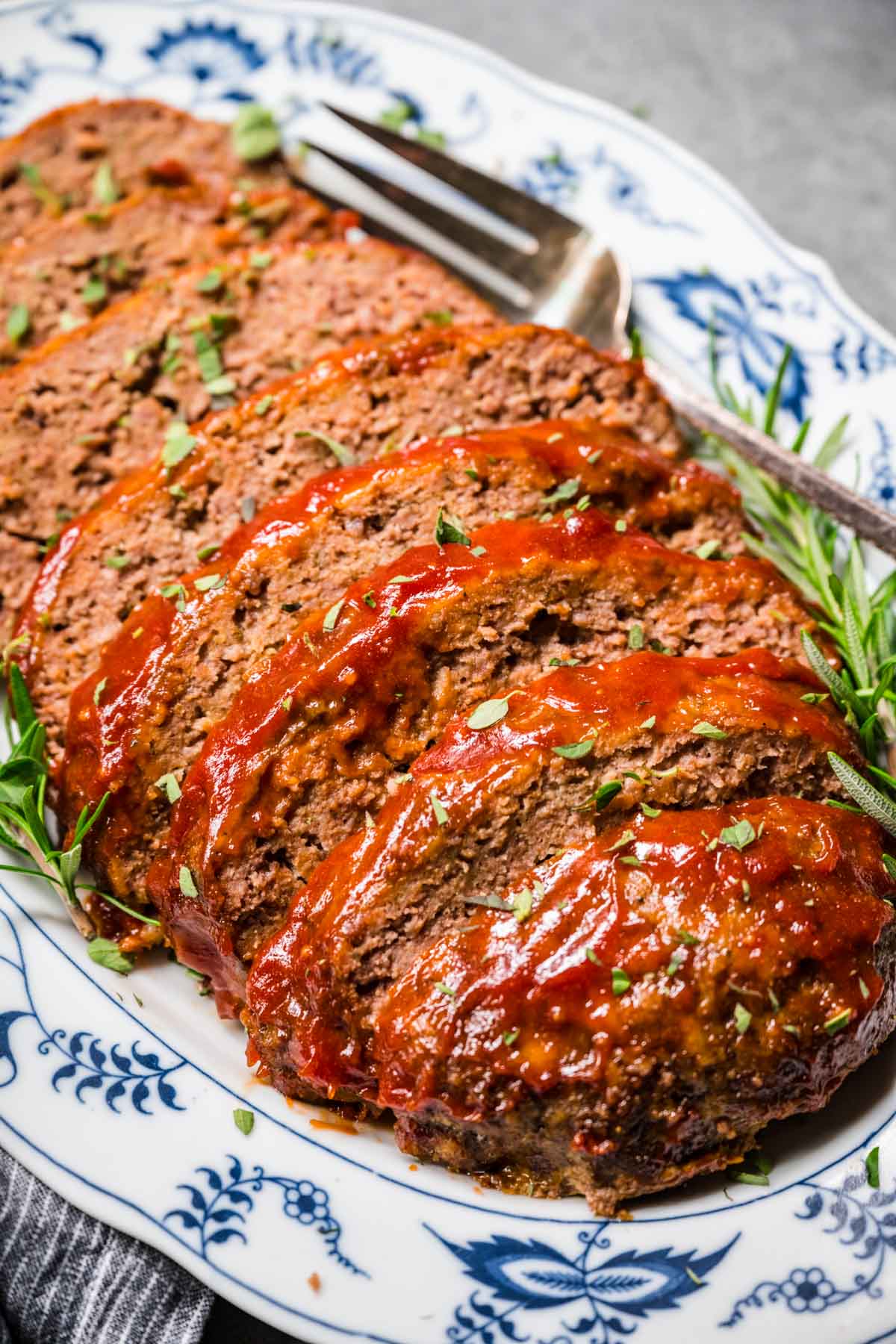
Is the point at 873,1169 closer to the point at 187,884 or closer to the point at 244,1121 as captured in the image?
the point at 244,1121

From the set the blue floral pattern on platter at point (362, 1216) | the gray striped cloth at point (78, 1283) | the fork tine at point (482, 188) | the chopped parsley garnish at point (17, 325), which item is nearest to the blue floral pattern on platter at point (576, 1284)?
the blue floral pattern on platter at point (362, 1216)

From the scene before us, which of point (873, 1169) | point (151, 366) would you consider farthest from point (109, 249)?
point (873, 1169)

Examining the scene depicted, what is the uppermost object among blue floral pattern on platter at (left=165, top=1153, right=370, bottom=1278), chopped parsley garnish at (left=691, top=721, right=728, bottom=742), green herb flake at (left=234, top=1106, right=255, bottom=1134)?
chopped parsley garnish at (left=691, top=721, right=728, bottom=742)

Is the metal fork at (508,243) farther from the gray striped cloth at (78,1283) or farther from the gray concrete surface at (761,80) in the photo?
the gray striped cloth at (78,1283)

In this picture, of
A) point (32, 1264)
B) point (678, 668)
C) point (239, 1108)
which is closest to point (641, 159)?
point (678, 668)

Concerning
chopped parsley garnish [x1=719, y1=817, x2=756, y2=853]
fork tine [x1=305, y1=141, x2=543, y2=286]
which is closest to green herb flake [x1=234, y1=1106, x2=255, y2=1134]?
chopped parsley garnish [x1=719, y1=817, x2=756, y2=853]

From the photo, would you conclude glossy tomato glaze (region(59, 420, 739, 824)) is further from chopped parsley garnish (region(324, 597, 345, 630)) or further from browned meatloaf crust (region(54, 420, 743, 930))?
chopped parsley garnish (region(324, 597, 345, 630))
